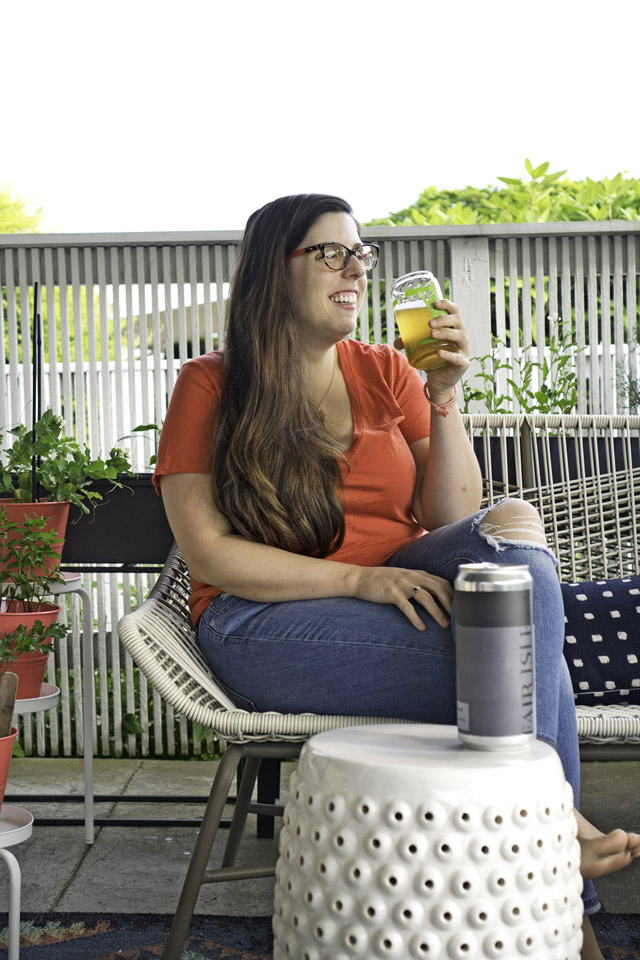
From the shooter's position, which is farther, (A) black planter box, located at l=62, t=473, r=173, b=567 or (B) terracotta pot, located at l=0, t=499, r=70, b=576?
(A) black planter box, located at l=62, t=473, r=173, b=567

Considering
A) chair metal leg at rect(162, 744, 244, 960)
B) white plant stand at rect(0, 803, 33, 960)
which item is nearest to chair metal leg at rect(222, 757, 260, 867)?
white plant stand at rect(0, 803, 33, 960)

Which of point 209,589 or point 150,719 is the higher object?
point 209,589

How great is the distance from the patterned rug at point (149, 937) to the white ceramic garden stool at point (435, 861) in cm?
72

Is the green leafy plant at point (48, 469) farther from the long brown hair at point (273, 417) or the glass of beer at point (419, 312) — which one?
the glass of beer at point (419, 312)

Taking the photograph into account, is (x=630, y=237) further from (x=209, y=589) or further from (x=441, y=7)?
(x=441, y=7)

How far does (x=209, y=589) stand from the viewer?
160 cm

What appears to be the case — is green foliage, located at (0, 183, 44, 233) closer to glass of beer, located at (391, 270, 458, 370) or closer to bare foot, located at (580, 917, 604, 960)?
glass of beer, located at (391, 270, 458, 370)

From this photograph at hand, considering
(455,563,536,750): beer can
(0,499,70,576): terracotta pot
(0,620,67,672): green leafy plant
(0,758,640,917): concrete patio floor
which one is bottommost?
(0,758,640,917): concrete patio floor

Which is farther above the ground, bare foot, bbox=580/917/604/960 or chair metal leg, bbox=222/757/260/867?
bare foot, bbox=580/917/604/960

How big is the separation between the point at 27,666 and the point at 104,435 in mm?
1261

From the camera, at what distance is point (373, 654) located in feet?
4.45

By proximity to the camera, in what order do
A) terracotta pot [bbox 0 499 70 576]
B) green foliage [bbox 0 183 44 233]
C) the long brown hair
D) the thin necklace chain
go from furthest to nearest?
green foliage [bbox 0 183 44 233] → terracotta pot [bbox 0 499 70 576] → the thin necklace chain → the long brown hair

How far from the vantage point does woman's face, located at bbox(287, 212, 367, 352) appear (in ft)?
5.60

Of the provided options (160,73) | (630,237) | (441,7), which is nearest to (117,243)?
(630,237)
